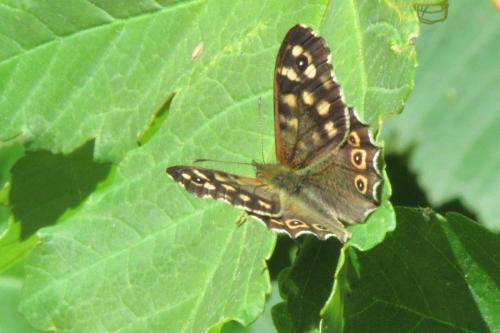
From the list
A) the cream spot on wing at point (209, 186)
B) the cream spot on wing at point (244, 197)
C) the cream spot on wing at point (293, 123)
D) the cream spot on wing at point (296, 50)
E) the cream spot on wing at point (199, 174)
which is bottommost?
the cream spot on wing at point (244, 197)

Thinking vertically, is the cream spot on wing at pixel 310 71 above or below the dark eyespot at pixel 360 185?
above

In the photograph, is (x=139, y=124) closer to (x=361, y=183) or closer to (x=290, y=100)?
(x=290, y=100)

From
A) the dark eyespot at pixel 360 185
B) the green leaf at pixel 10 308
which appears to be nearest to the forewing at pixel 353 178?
the dark eyespot at pixel 360 185

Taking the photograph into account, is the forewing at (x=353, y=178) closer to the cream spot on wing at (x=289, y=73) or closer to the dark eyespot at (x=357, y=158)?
the dark eyespot at (x=357, y=158)

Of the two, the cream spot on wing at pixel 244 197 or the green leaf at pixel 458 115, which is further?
the green leaf at pixel 458 115

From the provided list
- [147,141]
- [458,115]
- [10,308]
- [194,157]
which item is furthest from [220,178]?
[10,308]

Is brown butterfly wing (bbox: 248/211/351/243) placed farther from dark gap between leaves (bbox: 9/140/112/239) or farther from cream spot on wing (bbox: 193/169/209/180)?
dark gap between leaves (bbox: 9/140/112/239)

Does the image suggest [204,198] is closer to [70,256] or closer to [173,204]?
[173,204]
